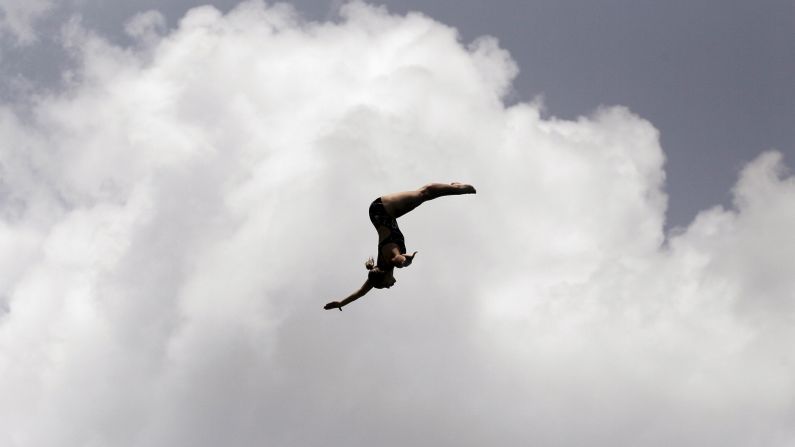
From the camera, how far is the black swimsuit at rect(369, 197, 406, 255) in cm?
2455

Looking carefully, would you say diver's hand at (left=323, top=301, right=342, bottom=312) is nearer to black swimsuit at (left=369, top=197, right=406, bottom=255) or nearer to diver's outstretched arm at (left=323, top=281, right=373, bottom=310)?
diver's outstretched arm at (left=323, top=281, right=373, bottom=310)

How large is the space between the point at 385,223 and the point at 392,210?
19.9 inches

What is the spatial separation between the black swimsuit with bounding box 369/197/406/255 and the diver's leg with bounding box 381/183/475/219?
17 cm

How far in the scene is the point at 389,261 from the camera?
24.1 meters

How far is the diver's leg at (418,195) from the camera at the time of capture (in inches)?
953

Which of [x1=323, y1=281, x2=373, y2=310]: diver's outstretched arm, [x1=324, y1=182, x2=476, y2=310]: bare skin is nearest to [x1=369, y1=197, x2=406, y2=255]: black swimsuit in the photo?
[x1=324, y1=182, x2=476, y2=310]: bare skin

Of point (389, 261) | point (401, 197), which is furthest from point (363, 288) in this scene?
point (401, 197)

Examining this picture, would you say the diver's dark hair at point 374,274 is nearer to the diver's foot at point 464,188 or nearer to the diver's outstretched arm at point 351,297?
the diver's outstretched arm at point 351,297

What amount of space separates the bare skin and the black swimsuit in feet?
0.26

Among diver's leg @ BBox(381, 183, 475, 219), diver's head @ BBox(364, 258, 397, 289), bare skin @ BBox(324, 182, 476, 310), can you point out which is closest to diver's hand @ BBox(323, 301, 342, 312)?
bare skin @ BBox(324, 182, 476, 310)

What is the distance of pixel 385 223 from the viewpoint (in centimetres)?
2469

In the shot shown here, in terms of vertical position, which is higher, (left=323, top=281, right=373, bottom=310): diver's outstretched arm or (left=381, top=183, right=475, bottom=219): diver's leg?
(left=381, top=183, right=475, bottom=219): diver's leg

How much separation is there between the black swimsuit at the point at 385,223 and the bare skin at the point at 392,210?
78 mm

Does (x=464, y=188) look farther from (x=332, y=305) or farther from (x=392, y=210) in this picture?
(x=332, y=305)
